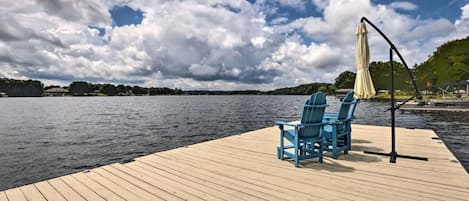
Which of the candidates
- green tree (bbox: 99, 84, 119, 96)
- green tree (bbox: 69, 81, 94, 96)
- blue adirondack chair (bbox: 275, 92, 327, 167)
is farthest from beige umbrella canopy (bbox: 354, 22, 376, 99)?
green tree (bbox: 99, 84, 119, 96)

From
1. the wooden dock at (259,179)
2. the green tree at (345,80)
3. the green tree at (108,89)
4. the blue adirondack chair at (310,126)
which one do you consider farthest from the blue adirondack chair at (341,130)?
the green tree at (108,89)

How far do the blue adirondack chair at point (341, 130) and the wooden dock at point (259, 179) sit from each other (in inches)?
A: 9.0

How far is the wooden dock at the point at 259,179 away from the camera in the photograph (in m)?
3.07

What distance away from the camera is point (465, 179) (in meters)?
3.47

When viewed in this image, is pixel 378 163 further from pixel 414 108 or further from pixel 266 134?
pixel 414 108

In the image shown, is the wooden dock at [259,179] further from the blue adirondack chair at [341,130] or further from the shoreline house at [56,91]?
the shoreline house at [56,91]

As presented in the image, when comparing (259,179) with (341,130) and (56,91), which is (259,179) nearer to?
(341,130)

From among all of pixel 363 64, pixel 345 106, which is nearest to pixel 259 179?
pixel 345 106

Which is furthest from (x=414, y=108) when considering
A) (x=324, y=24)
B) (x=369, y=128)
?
(x=369, y=128)

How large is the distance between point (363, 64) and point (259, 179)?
3.16 metres

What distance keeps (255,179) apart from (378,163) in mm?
2377

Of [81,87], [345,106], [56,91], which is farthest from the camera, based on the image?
[56,91]

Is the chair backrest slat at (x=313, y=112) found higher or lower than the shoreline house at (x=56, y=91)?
lower

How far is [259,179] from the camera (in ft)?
12.0
